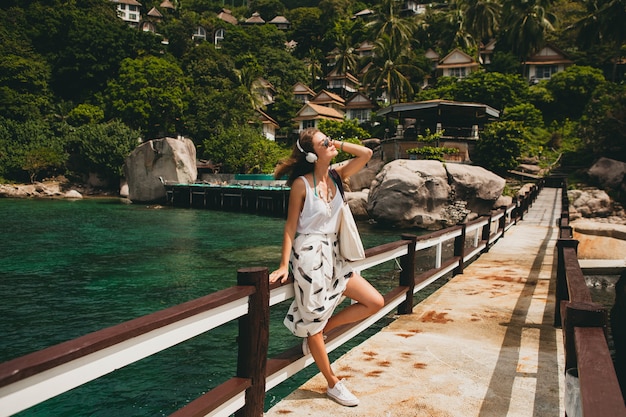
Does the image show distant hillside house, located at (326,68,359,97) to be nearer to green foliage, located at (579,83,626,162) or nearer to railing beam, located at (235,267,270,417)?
green foliage, located at (579,83,626,162)

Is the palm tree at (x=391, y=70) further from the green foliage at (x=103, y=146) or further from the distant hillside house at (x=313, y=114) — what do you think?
the green foliage at (x=103, y=146)

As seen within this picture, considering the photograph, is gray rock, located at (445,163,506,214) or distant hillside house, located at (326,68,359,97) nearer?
gray rock, located at (445,163,506,214)

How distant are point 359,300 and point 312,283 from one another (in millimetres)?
613

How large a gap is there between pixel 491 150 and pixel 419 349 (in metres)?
34.0

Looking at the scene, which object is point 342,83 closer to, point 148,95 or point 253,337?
point 148,95

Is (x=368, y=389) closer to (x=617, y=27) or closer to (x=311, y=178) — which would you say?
(x=311, y=178)

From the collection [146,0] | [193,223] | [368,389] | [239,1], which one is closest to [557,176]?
[193,223]

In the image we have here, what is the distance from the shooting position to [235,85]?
65.5m

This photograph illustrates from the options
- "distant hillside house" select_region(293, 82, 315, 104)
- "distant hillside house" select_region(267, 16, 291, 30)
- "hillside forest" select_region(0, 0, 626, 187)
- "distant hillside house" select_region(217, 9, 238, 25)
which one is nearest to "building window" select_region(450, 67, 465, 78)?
"hillside forest" select_region(0, 0, 626, 187)

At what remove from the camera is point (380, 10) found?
61.3m

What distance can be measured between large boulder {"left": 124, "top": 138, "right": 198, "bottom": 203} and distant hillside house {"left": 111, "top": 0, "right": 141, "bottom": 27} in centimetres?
6450

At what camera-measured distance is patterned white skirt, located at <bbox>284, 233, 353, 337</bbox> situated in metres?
3.51

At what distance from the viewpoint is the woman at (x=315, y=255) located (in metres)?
3.54

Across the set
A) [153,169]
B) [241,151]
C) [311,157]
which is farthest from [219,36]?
[311,157]
